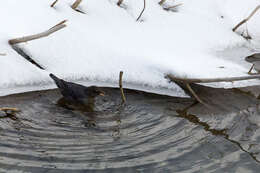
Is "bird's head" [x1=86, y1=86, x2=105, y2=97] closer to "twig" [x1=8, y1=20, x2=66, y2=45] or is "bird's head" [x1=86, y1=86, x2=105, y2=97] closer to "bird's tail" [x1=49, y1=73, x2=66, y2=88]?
"bird's tail" [x1=49, y1=73, x2=66, y2=88]

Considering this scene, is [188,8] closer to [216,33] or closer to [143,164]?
[216,33]

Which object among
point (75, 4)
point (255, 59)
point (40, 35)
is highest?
point (75, 4)

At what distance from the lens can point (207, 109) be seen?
2701mm

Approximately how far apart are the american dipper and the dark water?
0.29 feet

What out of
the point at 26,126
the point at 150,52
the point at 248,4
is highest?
the point at 248,4

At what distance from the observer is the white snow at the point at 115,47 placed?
280 cm

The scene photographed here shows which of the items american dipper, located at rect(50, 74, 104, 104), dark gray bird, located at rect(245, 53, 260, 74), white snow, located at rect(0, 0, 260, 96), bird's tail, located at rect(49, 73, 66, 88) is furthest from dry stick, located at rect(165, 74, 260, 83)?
dark gray bird, located at rect(245, 53, 260, 74)

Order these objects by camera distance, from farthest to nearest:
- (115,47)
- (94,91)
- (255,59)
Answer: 1. (255,59)
2. (115,47)
3. (94,91)

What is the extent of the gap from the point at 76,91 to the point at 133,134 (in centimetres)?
56

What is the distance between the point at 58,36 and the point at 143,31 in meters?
0.84

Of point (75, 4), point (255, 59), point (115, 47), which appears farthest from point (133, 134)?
point (255, 59)

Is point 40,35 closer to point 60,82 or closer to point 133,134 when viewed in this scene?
point 60,82

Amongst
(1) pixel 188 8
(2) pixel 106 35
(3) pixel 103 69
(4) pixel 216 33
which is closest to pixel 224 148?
(3) pixel 103 69

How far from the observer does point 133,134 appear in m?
2.31
